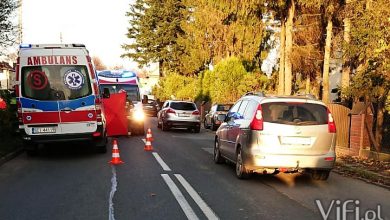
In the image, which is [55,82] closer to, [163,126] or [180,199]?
[180,199]

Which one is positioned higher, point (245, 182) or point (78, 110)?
point (78, 110)

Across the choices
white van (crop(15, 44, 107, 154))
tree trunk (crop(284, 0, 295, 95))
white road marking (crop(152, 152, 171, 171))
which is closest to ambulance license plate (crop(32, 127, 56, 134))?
white van (crop(15, 44, 107, 154))

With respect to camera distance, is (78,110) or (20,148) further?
(20,148)

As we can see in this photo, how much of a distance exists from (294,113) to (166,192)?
9.85 ft

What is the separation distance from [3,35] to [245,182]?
1837 cm

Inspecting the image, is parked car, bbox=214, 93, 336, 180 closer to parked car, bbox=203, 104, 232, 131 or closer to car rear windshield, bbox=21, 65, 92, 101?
car rear windshield, bbox=21, 65, 92, 101

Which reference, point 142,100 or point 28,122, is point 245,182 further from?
point 142,100

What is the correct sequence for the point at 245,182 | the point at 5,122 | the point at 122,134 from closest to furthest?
the point at 245,182, the point at 5,122, the point at 122,134

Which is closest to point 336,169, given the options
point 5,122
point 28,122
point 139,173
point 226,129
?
point 226,129

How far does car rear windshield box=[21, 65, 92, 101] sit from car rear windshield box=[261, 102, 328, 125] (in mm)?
5620

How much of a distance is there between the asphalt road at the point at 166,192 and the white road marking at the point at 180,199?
0.01m

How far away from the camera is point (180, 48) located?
182 feet

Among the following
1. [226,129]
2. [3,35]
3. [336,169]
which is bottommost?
[336,169]

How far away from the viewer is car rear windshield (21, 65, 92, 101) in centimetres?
1286
